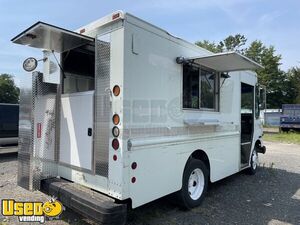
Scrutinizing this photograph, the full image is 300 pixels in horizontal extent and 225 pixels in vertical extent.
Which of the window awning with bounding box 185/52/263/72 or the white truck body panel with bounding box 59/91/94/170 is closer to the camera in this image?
the white truck body panel with bounding box 59/91/94/170

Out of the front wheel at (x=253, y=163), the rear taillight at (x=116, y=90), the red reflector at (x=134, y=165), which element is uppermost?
the rear taillight at (x=116, y=90)

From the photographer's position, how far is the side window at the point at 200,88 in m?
4.69

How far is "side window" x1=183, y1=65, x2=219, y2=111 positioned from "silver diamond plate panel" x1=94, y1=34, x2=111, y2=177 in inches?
60.0

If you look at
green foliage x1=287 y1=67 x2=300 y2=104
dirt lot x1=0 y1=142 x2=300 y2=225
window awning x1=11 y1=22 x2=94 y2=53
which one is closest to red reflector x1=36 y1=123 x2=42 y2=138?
window awning x1=11 y1=22 x2=94 y2=53

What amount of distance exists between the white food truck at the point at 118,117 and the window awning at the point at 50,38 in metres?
0.01

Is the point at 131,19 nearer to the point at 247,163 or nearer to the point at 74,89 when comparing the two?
the point at 74,89

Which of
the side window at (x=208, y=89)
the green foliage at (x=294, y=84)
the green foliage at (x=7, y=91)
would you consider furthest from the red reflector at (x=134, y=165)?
the green foliage at (x=7, y=91)

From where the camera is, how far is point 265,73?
3250 cm

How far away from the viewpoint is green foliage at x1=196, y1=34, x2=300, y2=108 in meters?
32.8

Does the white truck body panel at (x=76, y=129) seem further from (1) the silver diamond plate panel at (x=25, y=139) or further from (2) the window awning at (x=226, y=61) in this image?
(2) the window awning at (x=226, y=61)

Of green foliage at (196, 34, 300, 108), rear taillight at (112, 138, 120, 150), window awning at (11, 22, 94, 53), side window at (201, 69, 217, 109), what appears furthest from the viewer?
green foliage at (196, 34, 300, 108)

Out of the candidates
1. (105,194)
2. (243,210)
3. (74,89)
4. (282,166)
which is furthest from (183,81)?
(282,166)

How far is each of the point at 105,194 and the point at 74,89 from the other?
203 centimetres

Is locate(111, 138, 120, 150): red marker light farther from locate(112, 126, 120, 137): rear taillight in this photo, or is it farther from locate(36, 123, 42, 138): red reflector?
locate(36, 123, 42, 138): red reflector
